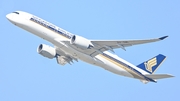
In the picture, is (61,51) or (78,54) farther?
(61,51)

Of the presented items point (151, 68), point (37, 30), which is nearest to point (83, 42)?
point (37, 30)

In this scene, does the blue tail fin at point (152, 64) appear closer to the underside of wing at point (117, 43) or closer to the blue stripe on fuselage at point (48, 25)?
the underside of wing at point (117, 43)

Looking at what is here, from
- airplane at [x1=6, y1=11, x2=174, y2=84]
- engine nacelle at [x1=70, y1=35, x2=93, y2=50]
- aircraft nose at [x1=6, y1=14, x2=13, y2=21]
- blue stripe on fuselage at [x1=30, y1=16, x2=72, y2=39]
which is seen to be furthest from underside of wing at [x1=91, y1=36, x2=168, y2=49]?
aircraft nose at [x1=6, y1=14, x2=13, y2=21]

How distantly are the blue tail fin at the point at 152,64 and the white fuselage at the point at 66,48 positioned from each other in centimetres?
299

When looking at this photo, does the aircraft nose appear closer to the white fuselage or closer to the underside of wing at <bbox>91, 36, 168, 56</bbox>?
the white fuselage

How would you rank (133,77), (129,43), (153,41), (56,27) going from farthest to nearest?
(133,77), (56,27), (129,43), (153,41)

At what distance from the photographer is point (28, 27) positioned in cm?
4556

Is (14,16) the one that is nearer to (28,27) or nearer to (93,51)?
(28,27)

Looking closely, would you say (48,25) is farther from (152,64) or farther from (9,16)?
(152,64)

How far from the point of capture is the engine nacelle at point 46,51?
4962 centimetres

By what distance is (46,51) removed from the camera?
4966cm

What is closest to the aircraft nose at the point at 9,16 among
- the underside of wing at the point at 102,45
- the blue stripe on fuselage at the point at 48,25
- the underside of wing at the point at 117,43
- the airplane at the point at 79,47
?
the airplane at the point at 79,47

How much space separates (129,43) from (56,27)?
8.18 m

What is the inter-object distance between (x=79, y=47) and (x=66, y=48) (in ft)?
5.82
